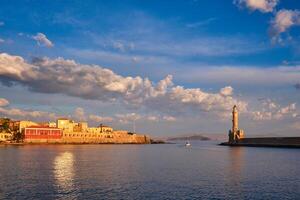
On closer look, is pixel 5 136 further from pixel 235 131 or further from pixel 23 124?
pixel 235 131

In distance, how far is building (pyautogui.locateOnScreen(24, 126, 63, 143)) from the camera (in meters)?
173

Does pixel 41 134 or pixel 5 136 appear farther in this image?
pixel 5 136

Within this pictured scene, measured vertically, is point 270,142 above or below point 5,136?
below

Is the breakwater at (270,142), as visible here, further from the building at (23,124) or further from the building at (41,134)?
the building at (23,124)

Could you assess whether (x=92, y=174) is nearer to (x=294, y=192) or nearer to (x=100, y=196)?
(x=100, y=196)

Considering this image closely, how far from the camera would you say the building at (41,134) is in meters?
173

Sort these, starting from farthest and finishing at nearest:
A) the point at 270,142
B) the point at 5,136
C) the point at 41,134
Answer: the point at 5,136 → the point at 41,134 → the point at 270,142

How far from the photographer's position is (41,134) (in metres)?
176

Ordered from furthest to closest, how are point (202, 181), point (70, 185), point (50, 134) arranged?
1. point (50, 134)
2. point (202, 181)
3. point (70, 185)

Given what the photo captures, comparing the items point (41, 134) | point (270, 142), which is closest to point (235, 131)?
point (270, 142)

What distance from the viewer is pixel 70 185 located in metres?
41.8

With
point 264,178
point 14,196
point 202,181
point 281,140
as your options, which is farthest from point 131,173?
point 281,140

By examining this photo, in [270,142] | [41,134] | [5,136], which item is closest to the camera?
[270,142]

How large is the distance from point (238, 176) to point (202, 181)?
27.3ft
